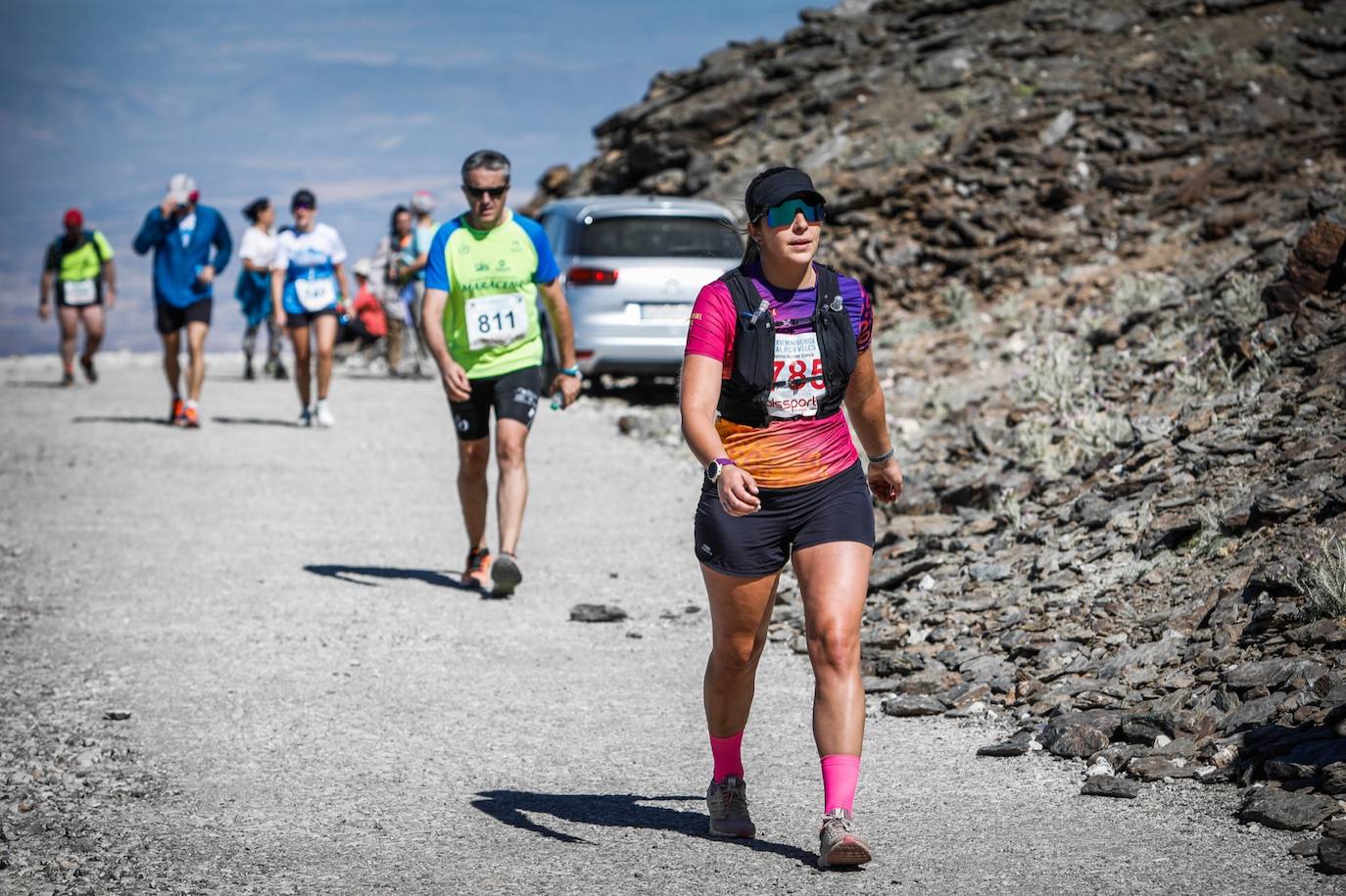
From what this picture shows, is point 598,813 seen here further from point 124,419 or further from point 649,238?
point 124,419

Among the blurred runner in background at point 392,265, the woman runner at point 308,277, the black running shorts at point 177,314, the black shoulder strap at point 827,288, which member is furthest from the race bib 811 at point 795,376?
the blurred runner in background at point 392,265

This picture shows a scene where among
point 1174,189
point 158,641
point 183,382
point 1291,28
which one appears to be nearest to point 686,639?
point 158,641

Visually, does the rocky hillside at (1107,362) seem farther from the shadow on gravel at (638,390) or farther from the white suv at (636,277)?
the shadow on gravel at (638,390)

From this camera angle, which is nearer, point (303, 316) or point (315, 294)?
point (315, 294)

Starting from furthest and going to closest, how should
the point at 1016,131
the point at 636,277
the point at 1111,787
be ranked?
the point at 1016,131, the point at 636,277, the point at 1111,787

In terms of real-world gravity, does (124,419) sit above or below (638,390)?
below

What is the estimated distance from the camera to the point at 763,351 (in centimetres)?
445

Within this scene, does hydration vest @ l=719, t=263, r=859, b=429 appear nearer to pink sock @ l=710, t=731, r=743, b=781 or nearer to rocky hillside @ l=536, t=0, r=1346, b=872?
pink sock @ l=710, t=731, r=743, b=781

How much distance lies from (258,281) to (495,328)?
13.6 metres

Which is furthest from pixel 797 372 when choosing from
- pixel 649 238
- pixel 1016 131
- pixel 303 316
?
pixel 1016 131

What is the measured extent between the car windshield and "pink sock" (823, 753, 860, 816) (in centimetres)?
1219

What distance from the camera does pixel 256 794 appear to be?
209 inches

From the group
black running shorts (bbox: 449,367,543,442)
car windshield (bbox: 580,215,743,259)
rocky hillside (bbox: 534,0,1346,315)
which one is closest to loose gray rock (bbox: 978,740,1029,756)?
black running shorts (bbox: 449,367,543,442)

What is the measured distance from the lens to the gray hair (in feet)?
27.0
